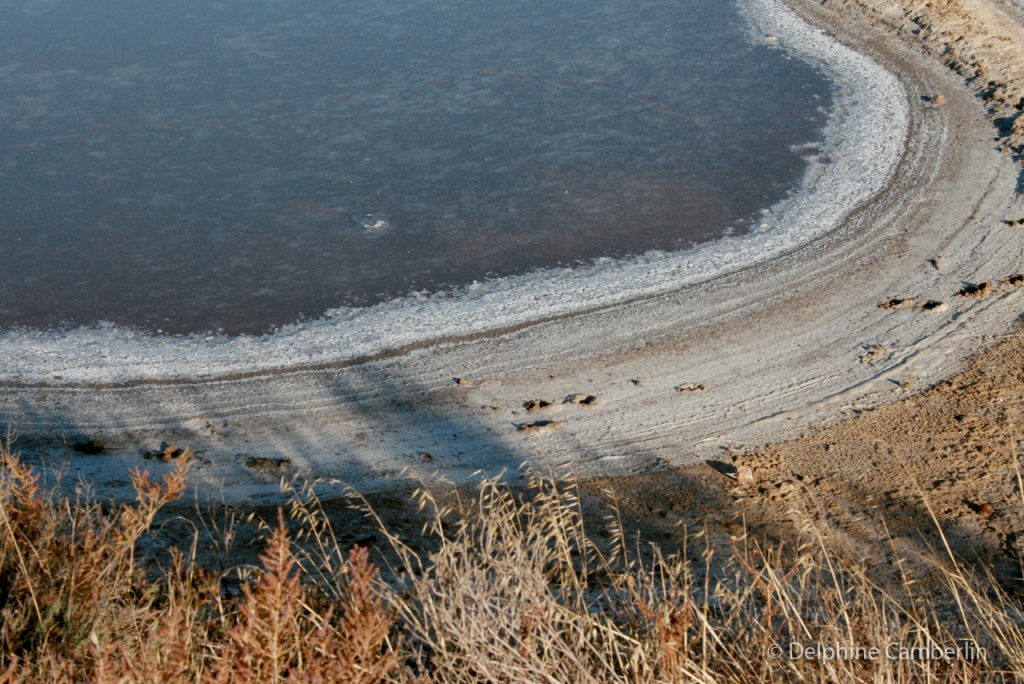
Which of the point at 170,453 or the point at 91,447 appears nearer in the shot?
the point at 170,453

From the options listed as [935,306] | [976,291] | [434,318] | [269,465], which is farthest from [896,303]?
[269,465]

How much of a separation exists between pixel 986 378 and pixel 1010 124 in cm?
410

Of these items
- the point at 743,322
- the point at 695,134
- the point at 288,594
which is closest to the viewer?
the point at 288,594

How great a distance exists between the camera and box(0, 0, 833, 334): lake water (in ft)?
25.7

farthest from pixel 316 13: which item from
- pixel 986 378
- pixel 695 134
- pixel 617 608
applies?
pixel 617 608

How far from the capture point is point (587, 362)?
652 centimetres

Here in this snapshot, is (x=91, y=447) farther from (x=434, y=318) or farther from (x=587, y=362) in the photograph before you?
(x=587, y=362)

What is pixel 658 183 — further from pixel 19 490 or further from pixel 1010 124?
pixel 19 490

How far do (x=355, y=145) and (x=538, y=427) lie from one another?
438 cm

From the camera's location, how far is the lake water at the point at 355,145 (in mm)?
7848

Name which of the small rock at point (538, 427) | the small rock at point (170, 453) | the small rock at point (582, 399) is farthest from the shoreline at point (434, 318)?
the small rock at point (538, 427)

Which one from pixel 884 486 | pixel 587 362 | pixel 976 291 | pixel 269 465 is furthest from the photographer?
pixel 976 291

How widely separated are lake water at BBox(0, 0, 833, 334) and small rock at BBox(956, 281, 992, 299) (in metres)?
1.85

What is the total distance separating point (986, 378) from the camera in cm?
600
